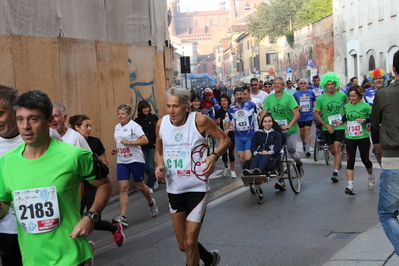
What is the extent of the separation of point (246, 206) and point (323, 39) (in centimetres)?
4487

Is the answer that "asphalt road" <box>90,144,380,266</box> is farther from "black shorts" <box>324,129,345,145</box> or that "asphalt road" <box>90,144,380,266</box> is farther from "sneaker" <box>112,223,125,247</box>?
"black shorts" <box>324,129,345,145</box>

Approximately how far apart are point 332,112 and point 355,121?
2113 millimetres

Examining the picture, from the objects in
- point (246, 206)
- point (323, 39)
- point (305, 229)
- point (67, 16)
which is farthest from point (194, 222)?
point (323, 39)

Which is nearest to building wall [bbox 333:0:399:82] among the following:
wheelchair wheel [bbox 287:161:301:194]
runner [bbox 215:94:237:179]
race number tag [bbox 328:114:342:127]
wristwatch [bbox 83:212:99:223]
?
runner [bbox 215:94:237:179]

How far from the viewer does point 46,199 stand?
3455 mm

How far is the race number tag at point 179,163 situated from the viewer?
18.3 feet

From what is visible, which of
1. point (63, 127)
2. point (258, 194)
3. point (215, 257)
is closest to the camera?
point (215, 257)

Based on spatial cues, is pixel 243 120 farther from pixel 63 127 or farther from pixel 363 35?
pixel 363 35

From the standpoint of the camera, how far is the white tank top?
5578 millimetres

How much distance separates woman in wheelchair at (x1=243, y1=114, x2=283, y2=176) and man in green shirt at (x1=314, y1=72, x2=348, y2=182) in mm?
1789

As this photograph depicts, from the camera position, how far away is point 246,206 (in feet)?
32.3

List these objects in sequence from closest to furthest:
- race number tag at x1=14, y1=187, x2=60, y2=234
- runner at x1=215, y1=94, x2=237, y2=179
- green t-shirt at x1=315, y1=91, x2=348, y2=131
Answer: race number tag at x1=14, y1=187, x2=60, y2=234
green t-shirt at x1=315, y1=91, x2=348, y2=131
runner at x1=215, y1=94, x2=237, y2=179

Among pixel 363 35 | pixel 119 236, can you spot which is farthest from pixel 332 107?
pixel 363 35

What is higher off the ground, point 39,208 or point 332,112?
point 332,112
